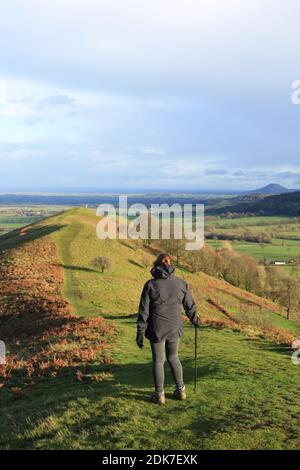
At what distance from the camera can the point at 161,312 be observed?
38.3 ft

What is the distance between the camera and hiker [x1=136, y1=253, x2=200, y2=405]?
11594 mm

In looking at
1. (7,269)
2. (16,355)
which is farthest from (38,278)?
(16,355)

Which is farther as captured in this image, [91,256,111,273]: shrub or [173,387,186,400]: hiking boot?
[91,256,111,273]: shrub

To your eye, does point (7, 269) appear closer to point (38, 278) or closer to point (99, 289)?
point (38, 278)

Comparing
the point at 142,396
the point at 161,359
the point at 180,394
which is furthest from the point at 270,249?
the point at 161,359

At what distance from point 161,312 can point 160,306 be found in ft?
0.52

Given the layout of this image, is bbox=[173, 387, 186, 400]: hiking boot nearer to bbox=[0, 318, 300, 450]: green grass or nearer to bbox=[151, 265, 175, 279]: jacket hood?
bbox=[0, 318, 300, 450]: green grass

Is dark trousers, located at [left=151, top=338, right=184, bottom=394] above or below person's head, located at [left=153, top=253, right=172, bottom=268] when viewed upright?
below

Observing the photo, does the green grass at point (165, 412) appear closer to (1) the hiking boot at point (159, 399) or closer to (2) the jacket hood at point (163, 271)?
(1) the hiking boot at point (159, 399)

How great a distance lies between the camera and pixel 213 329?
27.5 metres

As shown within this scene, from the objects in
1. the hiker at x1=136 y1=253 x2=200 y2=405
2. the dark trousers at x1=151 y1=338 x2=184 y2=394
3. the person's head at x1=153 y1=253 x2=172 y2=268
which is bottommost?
the dark trousers at x1=151 y1=338 x2=184 y2=394

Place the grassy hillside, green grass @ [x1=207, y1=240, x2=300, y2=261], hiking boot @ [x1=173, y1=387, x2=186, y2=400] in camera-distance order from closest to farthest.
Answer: the grassy hillside < hiking boot @ [x1=173, y1=387, x2=186, y2=400] < green grass @ [x1=207, y1=240, x2=300, y2=261]

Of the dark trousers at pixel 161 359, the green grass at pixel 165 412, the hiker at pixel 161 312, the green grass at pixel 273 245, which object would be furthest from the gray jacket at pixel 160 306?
the green grass at pixel 273 245

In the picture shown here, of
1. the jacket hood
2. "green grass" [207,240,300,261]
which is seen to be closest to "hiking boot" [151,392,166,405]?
the jacket hood
